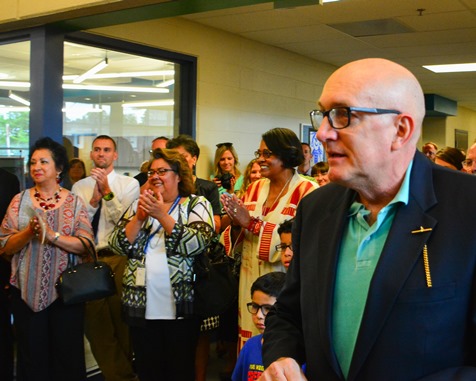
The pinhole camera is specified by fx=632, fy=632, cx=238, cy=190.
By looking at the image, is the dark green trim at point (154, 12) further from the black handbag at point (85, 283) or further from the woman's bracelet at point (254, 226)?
the black handbag at point (85, 283)

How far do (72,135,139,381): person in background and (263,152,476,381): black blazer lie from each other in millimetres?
2948

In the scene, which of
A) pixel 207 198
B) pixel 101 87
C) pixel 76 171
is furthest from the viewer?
pixel 101 87

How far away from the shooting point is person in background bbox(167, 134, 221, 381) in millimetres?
3762

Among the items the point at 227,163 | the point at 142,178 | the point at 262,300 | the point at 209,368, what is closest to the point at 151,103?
the point at 227,163

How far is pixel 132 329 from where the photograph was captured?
340cm

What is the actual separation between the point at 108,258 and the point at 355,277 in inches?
120

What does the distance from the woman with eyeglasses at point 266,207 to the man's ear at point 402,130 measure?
6.66 feet

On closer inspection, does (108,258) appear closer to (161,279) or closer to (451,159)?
Result: (161,279)

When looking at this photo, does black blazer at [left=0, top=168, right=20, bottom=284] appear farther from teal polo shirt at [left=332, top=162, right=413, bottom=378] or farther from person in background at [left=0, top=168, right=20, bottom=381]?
teal polo shirt at [left=332, top=162, right=413, bottom=378]

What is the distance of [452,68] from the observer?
872 centimetres

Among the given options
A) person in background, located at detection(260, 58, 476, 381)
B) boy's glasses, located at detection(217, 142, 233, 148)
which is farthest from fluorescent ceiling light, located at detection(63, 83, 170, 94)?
person in background, located at detection(260, 58, 476, 381)

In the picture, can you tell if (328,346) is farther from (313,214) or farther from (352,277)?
(313,214)

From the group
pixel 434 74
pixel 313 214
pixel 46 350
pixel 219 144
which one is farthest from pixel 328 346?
pixel 434 74

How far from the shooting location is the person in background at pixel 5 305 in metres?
3.81
